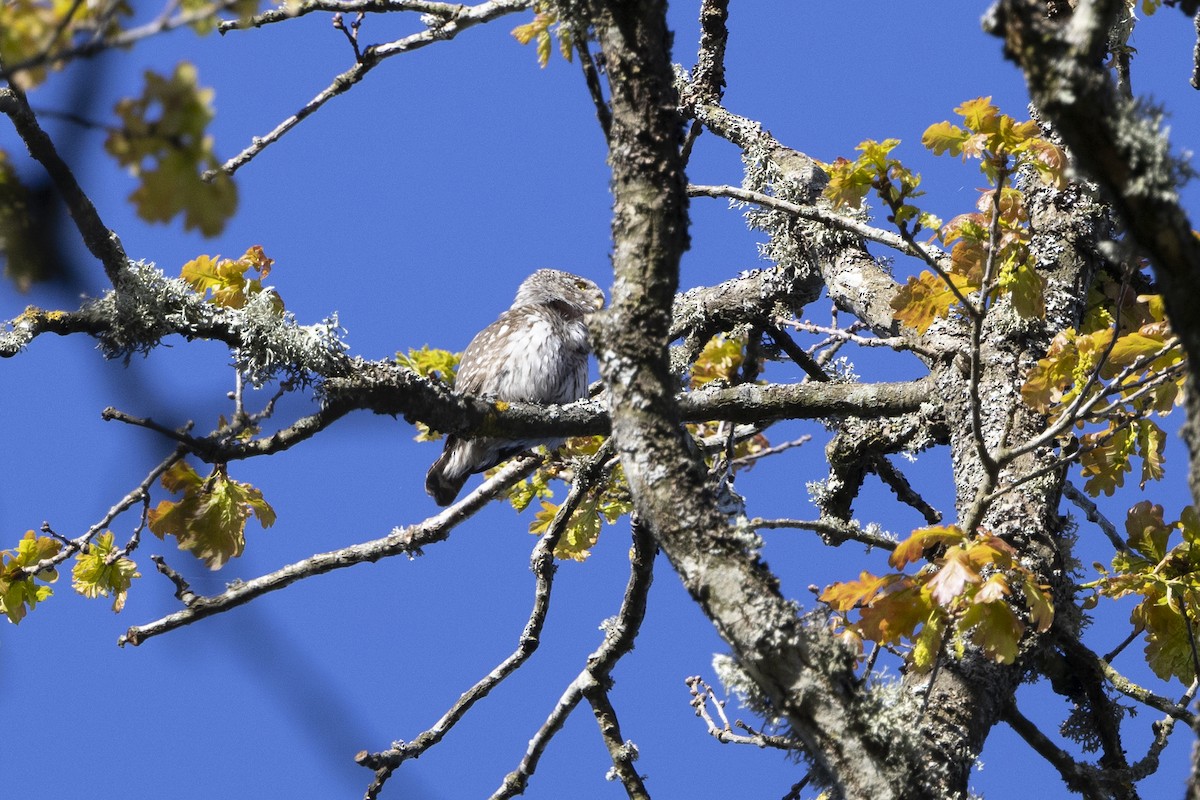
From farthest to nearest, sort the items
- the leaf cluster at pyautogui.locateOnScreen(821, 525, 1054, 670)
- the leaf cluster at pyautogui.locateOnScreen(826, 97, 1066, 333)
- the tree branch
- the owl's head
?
the owl's head < the tree branch < the leaf cluster at pyautogui.locateOnScreen(826, 97, 1066, 333) < the leaf cluster at pyautogui.locateOnScreen(821, 525, 1054, 670)

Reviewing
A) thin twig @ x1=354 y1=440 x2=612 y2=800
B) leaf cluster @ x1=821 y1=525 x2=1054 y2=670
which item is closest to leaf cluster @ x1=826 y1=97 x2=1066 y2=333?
leaf cluster @ x1=821 y1=525 x2=1054 y2=670

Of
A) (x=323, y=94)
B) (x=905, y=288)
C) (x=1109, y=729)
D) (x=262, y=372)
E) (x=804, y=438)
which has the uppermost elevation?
(x=323, y=94)

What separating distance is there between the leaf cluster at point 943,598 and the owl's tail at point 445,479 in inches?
126

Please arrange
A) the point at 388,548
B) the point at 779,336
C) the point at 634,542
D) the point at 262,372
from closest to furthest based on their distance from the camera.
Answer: the point at 262,372 < the point at 634,542 < the point at 388,548 < the point at 779,336

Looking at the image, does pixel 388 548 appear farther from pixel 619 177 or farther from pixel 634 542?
pixel 619 177

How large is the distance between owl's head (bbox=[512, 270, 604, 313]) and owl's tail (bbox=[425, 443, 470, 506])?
1920mm

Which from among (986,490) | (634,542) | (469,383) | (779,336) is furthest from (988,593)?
(469,383)

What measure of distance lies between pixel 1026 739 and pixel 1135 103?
245 cm

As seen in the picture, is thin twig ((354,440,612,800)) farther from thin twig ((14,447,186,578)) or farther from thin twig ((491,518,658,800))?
thin twig ((14,447,186,578))

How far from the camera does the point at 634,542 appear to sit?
414cm

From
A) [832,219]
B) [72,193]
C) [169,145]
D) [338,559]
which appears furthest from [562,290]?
[169,145]

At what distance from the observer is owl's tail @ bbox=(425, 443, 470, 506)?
6082 mm

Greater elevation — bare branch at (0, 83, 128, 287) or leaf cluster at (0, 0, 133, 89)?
bare branch at (0, 83, 128, 287)

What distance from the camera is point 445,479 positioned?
6172 millimetres
